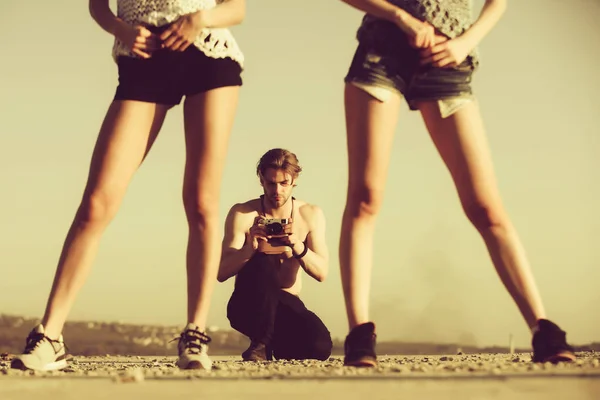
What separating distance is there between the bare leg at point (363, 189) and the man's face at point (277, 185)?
6.02 ft

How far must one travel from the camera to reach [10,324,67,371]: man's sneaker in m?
4.45

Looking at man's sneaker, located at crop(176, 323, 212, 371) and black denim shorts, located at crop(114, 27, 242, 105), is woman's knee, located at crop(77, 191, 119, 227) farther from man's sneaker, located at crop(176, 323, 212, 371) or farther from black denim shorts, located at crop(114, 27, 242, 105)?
man's sneaker, located at crop(176, 323, 212, 371)

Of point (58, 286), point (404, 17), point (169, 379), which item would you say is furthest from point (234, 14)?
point (169, 379)

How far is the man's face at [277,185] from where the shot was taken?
6.36 metres

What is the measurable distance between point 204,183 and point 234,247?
1841mm

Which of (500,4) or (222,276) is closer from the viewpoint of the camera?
(500,4)

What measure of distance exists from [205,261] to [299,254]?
6.10 ft

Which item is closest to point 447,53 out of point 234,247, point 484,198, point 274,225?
point 484,198

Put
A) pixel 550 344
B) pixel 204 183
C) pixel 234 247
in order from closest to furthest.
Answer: pixel 550 344 → pixel 204 183 → pixel 234 247

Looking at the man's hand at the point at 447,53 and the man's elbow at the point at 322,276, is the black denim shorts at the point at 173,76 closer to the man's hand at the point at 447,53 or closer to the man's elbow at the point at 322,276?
the man's hand at the point at 447,53

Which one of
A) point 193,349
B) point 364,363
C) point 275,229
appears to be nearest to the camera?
point 364,363

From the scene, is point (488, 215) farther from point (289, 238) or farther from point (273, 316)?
point (273, 316)

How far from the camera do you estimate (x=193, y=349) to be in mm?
4586

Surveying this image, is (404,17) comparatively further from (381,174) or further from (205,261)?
(205,261)
